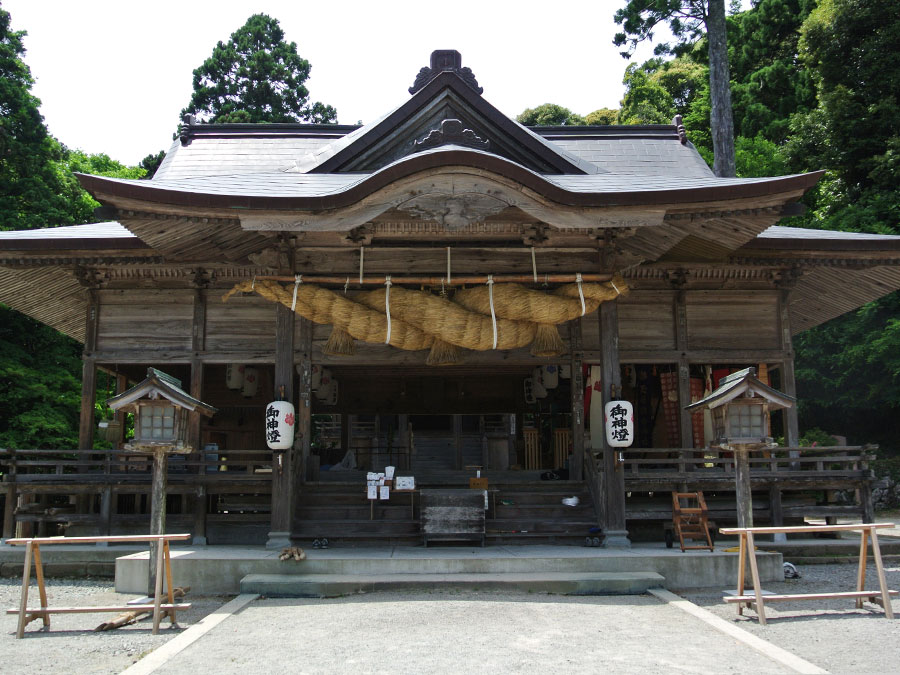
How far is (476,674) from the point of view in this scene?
5004 millimetres

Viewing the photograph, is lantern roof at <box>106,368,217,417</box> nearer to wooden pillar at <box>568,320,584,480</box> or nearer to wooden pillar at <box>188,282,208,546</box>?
wooden pillar at <box>188,282,208,546</box>

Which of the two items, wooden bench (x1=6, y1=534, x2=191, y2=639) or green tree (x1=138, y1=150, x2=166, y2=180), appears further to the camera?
green tree (x1=138, y1=150, x2=166, y2=180)

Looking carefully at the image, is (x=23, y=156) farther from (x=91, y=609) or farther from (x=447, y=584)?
(x=447, y=584)

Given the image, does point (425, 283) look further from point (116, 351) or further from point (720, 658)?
point (720, 658)

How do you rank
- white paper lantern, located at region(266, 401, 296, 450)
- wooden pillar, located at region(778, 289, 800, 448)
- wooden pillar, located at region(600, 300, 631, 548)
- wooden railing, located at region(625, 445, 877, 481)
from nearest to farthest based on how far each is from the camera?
white paper lantern, located at region(266, 401, 296, 450) → wooden pillar, located at region(600, 300, 631, 548) → wooden railing, located at region(625, 445, 877, 481) → wooden pillar, located at region(778, 289, 800, 448)

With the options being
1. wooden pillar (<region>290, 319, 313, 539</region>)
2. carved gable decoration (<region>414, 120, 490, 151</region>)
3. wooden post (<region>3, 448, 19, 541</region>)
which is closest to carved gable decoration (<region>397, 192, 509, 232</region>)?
carved gable decoration (<region>414, 120, 490, 151</region>)

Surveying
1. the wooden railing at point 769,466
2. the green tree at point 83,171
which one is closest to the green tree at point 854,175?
the wooden railing at point 769,466

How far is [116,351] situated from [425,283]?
477 cm

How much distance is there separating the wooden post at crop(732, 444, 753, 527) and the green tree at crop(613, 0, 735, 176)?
50.9 ft

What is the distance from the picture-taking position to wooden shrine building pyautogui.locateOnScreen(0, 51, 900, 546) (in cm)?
899

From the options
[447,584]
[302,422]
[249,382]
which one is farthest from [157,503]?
[249,382]

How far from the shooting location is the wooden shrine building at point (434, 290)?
8.99 meters

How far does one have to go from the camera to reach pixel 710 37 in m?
22.6

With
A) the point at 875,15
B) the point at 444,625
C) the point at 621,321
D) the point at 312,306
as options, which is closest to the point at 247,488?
the point at 312,306
